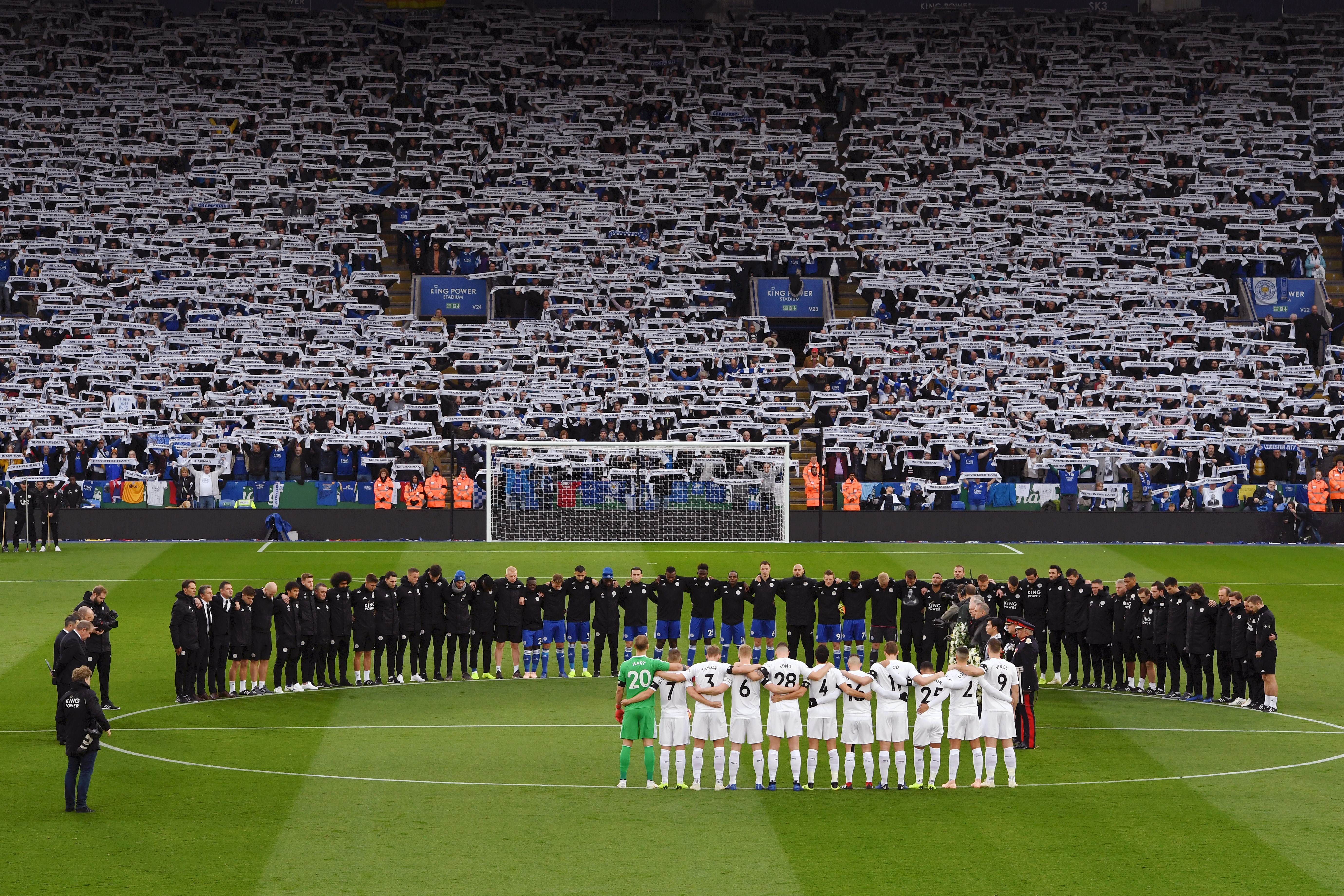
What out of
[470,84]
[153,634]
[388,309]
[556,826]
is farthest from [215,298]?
[556,826]

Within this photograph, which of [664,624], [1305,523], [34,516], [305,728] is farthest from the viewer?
[1305,523]

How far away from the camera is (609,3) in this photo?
184 ft

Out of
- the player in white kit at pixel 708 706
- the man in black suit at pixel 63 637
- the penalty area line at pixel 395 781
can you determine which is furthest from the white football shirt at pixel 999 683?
the man in black suit at pixel 63 637

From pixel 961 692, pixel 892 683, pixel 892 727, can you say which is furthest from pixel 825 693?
Answer: pixel 961 692

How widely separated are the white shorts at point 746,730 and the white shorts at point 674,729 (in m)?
0.53

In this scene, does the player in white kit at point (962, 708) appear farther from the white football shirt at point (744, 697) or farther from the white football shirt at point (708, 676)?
the white football shirt at point (708, 676)

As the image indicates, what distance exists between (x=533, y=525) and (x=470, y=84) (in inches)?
853

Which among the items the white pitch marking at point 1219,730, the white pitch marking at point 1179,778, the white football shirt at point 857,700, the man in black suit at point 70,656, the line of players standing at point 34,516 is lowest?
the white pitch marking at point 1179,778

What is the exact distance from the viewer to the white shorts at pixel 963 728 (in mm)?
17484

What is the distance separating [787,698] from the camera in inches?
675

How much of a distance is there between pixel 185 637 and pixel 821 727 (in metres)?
9.83

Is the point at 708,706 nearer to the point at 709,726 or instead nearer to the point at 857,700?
the point at 709,726

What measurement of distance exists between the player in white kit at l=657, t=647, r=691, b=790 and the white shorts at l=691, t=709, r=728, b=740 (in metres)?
0.12

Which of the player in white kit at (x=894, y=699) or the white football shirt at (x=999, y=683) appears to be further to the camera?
the white football shirt at (x=999, y=683)
